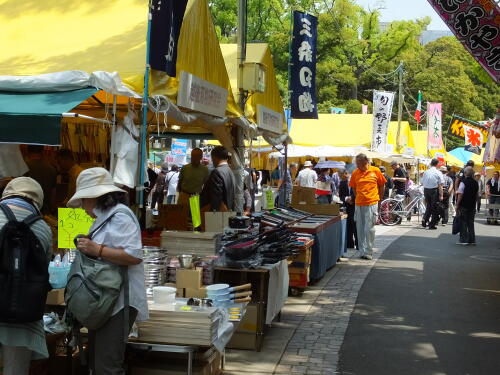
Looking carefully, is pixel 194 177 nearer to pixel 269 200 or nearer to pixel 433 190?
pixel 269 200

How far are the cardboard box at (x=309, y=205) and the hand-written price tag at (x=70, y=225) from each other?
25.3 feet

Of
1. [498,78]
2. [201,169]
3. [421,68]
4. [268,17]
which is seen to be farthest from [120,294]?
[421,68]

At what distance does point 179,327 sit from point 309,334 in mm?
3122

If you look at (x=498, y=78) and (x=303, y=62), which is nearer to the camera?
(x=498, y=78)

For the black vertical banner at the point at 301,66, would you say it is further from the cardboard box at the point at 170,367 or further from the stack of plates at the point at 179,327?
the stack of plates at the point at 179,327

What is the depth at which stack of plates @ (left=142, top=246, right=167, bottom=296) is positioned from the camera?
6203 millimetres

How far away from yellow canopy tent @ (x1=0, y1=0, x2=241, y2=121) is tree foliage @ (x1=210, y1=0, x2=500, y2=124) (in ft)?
115

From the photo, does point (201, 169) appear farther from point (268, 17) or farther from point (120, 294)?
point (268, 17)

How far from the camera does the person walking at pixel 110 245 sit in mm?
4484

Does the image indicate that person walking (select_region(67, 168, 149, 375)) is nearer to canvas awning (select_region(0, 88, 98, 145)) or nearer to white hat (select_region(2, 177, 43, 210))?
white hat (select_region(2, 177, 43, 210))

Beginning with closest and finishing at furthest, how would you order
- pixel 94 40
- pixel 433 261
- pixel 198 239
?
pixel 198 239
pixel 94 40
pixel 433 261

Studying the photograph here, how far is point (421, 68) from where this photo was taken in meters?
58.4

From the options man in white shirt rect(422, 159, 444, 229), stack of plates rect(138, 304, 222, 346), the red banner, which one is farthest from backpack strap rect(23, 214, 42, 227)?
man in white shirt rect(422, 159, 444, 229)

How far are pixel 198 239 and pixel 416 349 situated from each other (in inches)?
105
